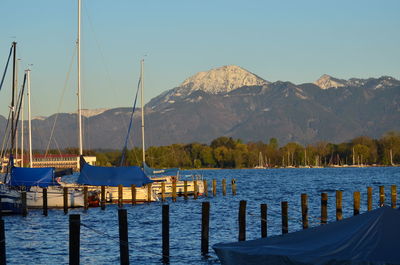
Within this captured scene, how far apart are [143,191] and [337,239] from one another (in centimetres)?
4611

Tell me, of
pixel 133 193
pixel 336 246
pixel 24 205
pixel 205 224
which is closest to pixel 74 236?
pixel 336 246

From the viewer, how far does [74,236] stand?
2694cm

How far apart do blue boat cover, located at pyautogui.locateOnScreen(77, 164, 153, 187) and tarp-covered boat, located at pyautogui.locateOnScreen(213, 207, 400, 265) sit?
40438 millimetres

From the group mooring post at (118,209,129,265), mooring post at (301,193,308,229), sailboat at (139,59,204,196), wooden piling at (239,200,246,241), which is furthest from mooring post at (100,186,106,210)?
mooring post at (118,209,129,265)

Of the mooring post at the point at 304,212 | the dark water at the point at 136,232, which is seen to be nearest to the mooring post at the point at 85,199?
the dark water at the point at 136,232

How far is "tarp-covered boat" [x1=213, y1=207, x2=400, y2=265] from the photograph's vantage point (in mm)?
23141

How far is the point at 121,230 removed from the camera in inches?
1227

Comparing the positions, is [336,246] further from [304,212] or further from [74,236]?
[304,212]

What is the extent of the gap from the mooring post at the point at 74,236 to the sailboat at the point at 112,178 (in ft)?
124

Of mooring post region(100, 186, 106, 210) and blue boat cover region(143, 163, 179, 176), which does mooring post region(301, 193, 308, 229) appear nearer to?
mooring post region(100, 186, 106, 210)

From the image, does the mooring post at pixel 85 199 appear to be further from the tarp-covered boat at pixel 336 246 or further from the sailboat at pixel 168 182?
the tarp-covered boat at pixel 336 246

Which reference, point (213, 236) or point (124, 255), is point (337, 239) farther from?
point (213, 236)

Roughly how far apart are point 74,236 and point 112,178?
39226 mm

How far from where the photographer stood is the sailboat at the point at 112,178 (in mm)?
65188
